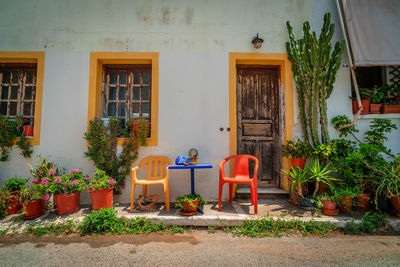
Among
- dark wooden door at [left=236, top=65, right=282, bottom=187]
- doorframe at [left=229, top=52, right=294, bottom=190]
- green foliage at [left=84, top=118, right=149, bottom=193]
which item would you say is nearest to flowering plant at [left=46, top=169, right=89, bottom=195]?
green foliage at [left=84, top=118, right=149, bottom=193]

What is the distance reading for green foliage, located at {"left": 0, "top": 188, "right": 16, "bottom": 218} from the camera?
332cm

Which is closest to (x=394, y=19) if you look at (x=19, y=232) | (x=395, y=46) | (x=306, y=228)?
(x=395, y=46)

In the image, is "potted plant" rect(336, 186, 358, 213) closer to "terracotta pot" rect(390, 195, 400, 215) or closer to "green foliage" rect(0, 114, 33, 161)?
"terracotta pot" rect(390, 195, 400, 215)

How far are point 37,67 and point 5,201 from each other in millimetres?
2555

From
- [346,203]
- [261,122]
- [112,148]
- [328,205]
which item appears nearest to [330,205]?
[328,205]

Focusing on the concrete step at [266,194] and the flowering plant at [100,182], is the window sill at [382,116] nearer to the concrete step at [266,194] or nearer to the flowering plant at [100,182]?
the concrete step at [266,194]

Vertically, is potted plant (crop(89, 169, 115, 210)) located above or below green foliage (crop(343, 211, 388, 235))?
above

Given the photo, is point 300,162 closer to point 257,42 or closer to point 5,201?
point 257,42

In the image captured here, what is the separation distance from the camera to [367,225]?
3043 mm

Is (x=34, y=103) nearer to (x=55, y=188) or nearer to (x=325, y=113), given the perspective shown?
(x=55, y=188)

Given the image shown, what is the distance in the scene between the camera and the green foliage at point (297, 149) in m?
3.88

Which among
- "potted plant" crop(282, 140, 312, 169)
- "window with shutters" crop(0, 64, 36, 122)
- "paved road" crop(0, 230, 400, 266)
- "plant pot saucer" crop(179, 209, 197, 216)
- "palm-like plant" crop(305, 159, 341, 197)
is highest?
"window with shutters" crop(0, 64, 36, 122)

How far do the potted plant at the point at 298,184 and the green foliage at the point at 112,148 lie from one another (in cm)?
273

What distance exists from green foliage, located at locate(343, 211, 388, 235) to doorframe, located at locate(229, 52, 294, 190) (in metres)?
1.29
